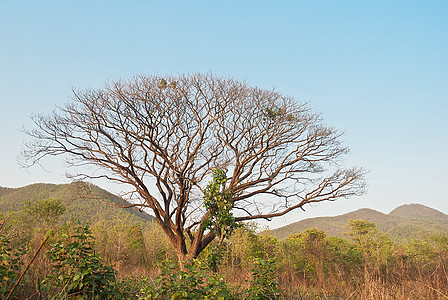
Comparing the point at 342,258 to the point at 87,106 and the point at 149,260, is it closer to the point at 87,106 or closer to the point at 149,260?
the point at 149,260

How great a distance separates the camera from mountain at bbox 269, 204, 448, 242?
53312mm

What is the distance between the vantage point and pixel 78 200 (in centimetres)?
1403

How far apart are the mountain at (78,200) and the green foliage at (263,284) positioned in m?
9.35

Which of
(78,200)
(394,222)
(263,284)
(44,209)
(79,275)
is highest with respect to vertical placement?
(394,222)

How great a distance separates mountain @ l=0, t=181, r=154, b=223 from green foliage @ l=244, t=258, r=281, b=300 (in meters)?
9.35

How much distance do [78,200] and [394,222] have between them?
73.8 metres

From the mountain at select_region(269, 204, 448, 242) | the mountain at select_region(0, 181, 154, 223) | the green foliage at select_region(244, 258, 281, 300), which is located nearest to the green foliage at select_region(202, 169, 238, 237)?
the green foliage at select_region(244, 258, 281, 300)

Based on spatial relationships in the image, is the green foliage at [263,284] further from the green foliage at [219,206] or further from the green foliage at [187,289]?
the green foliage at [219,206]

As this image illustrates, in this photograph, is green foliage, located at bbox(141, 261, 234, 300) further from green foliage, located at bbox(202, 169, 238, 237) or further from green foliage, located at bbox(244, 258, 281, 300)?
green foliage, located at bbox(202, 169, 238, 237)

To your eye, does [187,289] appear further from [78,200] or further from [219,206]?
[78,200]

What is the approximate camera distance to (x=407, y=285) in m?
3.23

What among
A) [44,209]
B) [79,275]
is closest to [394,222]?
[44,209]

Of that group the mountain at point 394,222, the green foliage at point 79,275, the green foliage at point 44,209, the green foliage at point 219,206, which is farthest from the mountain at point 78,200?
the mountain at point 394,222

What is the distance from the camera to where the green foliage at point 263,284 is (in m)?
4.26
